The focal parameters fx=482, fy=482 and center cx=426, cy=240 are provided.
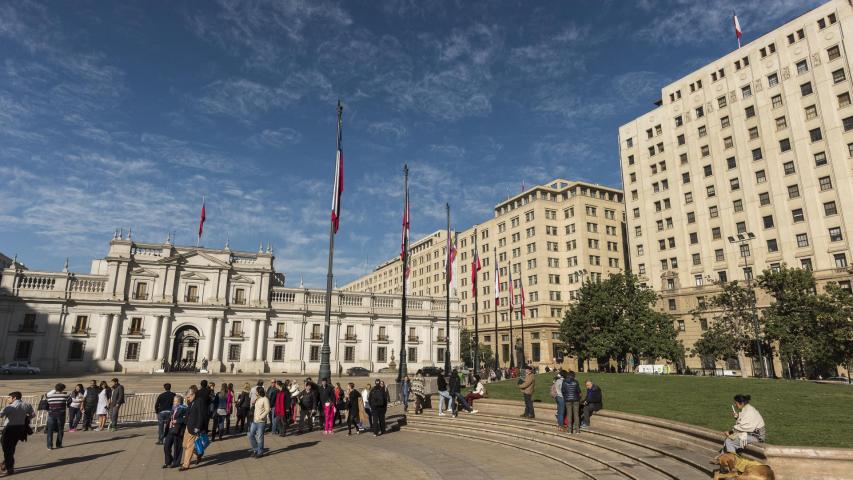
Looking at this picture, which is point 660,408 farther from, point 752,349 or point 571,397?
point 752,349

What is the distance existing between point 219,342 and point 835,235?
67.2m

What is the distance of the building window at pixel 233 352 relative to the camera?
58.1 m

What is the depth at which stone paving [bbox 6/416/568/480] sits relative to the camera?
11219mm

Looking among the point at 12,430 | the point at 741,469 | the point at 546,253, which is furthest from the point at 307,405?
the point at 546,253

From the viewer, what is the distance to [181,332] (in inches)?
2304

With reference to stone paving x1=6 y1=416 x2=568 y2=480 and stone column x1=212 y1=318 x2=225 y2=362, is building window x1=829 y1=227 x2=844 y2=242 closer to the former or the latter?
stone paving x1=6 y1=416 x2=568 y2=480

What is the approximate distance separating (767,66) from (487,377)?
159ft

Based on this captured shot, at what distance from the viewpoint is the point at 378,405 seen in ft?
54.9

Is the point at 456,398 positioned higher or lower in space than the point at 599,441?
higher

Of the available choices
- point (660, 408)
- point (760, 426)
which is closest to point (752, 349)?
point (660, 408)

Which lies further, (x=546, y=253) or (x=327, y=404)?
(x=546, y=253)

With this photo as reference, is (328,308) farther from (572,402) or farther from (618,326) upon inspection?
(618,326)

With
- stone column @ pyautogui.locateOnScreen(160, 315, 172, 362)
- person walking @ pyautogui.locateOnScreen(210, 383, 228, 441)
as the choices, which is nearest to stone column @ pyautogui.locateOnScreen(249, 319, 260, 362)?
stone column @ pyautogui.locateOnScreen(160, 315, 172, 362)

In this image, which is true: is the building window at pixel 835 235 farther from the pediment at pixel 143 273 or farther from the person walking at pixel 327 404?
the pediment at pixel 143 273
